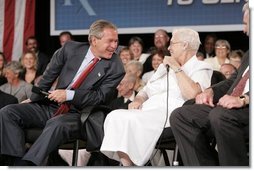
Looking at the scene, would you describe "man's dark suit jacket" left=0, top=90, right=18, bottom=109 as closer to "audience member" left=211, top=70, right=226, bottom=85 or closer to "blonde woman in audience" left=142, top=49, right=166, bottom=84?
"blonde woman in audience" left=142, top=49, right=166, bottom=84

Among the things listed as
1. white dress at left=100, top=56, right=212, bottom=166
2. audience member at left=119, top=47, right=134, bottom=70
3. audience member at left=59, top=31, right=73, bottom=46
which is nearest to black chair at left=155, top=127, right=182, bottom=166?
white dress at left=100, top=56, right=212, bottom=166

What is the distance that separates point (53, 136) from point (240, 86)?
1374 mm

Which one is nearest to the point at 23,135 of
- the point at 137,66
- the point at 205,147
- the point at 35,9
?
the point at 205,147

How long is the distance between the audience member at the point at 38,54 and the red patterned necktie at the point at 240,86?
3.86 m

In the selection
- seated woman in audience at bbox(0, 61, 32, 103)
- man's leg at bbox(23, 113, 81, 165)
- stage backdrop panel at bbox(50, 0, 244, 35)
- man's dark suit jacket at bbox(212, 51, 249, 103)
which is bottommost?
man's leg at bbox(23, 113, 81, 165)

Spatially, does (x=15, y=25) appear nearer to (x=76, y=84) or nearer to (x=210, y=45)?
(x=210, y=45)

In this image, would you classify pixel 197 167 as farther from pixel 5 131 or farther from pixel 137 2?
pixel 137 2

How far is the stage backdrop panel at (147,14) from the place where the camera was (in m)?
7.96

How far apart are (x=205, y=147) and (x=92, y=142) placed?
923 mm

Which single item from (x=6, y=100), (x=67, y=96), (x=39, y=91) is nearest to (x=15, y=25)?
(x=6, y=100)

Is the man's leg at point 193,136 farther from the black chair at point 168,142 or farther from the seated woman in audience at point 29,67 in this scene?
the seated woman in audience at point 29,67

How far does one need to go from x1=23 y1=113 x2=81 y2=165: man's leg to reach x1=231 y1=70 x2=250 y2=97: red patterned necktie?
1198 millimetres

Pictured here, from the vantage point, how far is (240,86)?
173 inches

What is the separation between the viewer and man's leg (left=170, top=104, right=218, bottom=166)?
432cm
